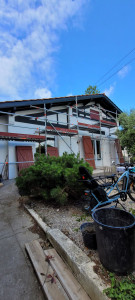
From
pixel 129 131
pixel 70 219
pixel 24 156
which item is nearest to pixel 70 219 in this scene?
pixel 70 219

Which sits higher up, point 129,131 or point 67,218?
point 129,131

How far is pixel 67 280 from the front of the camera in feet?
4.42

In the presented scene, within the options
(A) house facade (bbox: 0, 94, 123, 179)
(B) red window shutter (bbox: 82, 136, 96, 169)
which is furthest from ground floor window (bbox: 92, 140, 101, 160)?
(B) red window shutter (bbox: 82, 136, 96, 169)

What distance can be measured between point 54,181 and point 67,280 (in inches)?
70.8

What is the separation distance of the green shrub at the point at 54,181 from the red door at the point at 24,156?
3.26 meters

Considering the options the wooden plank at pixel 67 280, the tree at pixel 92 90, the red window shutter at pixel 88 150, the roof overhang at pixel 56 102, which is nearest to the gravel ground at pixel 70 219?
the wooden plank at pixel 67 280

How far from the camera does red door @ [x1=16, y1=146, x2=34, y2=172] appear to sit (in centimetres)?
667

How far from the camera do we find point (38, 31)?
6113 millimetres

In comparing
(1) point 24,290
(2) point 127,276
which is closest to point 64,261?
(1) point 24,290

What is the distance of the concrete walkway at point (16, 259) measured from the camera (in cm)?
131

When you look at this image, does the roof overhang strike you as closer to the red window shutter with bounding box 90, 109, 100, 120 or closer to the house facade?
the house facade

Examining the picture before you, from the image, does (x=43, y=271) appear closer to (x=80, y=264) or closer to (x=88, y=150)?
(x=80, y=264)

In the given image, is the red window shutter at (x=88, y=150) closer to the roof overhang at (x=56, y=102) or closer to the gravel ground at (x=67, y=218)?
the roof overhang at (x=56, y=102)

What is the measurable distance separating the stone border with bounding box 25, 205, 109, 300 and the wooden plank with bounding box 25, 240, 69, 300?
0.19 m
